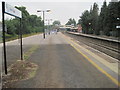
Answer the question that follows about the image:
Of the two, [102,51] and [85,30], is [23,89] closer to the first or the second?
[102,51]

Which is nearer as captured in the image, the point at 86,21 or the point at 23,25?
the point at 23,25

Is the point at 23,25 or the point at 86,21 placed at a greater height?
the point at 86,21

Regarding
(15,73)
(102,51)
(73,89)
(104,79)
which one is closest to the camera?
(73,89)

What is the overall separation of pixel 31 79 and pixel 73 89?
75.7 inches

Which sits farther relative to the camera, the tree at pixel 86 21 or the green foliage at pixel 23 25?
the tree at pixel 86 21

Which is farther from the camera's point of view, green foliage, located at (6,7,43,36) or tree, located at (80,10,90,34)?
tree, located at (80,10,90,34)

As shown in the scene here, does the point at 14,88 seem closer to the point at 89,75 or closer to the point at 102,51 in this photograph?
the point at 89,75

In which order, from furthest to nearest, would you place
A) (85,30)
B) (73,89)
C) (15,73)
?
(85,30)
(15,73)
(73,89)

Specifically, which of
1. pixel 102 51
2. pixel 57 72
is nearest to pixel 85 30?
pixel 102 51

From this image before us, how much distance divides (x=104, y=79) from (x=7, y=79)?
369 centimetres

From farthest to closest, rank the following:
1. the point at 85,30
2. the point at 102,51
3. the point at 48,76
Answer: the point at 85,30 → the point at 102,51 → the point at 48,76

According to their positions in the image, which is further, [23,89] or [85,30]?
[85,30]

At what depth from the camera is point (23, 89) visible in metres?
5.57

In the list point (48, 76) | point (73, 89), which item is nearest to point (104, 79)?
point (73, 89)
